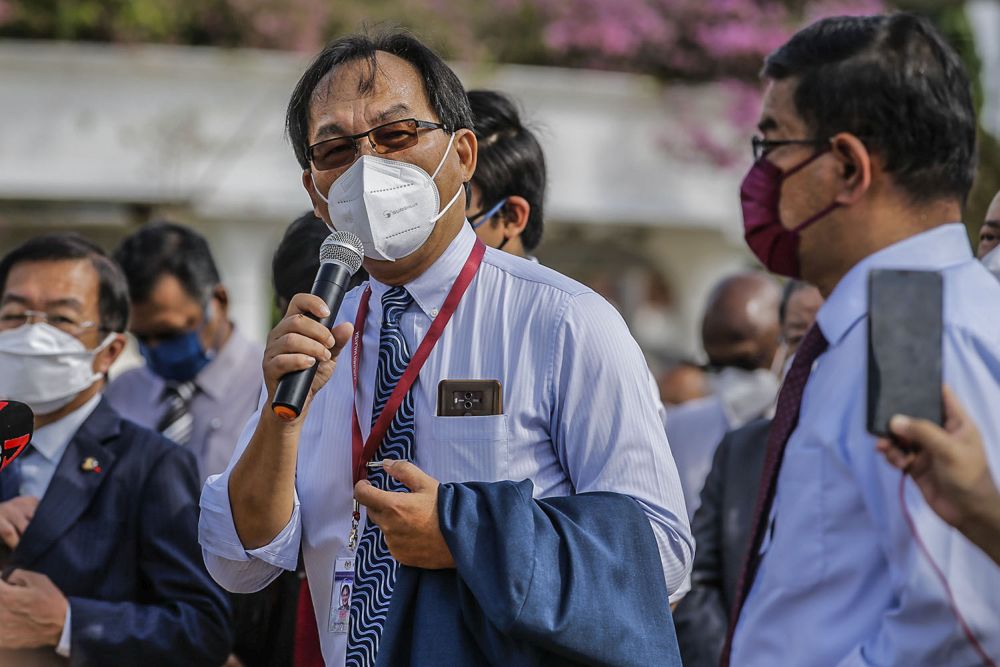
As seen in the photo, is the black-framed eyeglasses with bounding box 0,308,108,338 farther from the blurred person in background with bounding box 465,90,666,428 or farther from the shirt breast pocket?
the shirt breast pocket

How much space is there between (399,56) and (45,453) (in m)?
1.77

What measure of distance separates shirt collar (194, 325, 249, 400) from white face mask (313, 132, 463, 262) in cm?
230

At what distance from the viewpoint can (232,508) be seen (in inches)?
105

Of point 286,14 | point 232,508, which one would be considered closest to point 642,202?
point 286,14

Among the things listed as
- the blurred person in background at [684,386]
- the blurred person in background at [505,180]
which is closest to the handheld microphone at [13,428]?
the blurred person in background at [505,180]

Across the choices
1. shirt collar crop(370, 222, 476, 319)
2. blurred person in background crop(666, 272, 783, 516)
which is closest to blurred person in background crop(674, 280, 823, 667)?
blurred person in background crop(666, 272, 783, 516)

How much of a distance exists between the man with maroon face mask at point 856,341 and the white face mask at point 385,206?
2.40ft

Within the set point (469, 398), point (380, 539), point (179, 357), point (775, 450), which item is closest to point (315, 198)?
point (469, 398)

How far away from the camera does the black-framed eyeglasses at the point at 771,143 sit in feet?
6.95

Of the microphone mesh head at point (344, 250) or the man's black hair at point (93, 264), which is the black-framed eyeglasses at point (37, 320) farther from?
the microphone mesh head at point (344, 250)

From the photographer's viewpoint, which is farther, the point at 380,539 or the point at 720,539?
the point at 720,539

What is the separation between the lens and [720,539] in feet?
14.6

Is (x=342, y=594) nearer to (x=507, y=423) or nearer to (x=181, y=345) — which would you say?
(x=507, y=423)

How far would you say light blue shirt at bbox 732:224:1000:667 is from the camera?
1835mm
